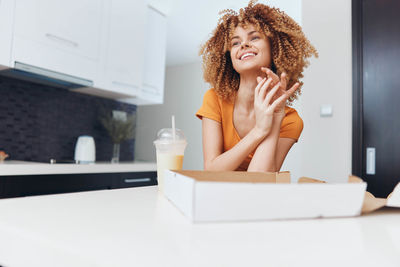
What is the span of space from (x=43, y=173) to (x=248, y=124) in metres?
1.38

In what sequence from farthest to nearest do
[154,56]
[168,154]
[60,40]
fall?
[154,56]
[60,40]
[168,154]

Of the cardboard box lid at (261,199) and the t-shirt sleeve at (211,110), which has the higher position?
the t-shirt sleeve at (211,110)

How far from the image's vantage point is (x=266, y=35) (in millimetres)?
1083

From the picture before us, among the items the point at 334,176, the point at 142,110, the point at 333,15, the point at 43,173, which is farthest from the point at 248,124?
the point at 142,110

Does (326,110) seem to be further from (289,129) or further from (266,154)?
(266,154)

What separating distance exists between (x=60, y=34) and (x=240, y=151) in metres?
1.85

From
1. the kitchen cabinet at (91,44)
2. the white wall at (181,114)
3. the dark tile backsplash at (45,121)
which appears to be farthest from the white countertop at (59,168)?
the white wall at (181,114)

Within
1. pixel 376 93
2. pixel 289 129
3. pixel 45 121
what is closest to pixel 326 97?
pixel 376 93

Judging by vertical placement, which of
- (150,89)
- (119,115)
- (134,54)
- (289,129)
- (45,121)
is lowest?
(289,129)

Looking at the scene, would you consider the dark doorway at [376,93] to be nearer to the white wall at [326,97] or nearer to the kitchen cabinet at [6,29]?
the white wall at [326,97]

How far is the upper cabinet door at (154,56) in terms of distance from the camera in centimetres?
300

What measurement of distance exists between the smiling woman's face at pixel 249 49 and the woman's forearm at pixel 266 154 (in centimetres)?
24

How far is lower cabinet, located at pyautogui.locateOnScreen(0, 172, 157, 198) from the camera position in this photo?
1.75 meters

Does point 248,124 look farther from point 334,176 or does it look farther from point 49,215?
point 334,176
